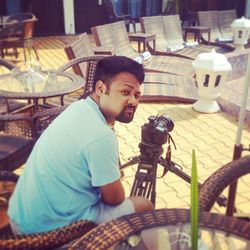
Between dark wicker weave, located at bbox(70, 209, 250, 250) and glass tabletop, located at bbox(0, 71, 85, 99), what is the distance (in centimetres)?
208

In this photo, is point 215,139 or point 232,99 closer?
point 215,139

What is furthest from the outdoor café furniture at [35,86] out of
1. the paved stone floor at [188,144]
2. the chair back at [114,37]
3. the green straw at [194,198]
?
the green straw at [194,198]

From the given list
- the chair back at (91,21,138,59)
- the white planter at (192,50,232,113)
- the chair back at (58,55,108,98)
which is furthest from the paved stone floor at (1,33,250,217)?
the chair back at (91,21,138,59)

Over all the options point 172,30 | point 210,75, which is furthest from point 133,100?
point 172,30

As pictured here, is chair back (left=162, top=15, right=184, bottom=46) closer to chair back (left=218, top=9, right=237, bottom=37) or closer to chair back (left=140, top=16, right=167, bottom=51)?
chair back (left=140, top=16, right=167, bottom=51)

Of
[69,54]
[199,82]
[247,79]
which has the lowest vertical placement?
[199,82]

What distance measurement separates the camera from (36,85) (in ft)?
12.2

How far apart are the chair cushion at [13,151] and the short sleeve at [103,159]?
1.12 m

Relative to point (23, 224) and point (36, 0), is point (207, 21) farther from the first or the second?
point (23, 224)

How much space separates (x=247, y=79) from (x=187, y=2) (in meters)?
11.3

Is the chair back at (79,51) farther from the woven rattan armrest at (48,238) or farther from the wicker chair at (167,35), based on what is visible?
the woven rattan armrest at (48,238)

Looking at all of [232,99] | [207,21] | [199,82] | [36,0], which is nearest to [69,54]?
[199,82]

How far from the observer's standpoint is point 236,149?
2.27m

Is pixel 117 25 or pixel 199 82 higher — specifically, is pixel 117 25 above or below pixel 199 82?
above
